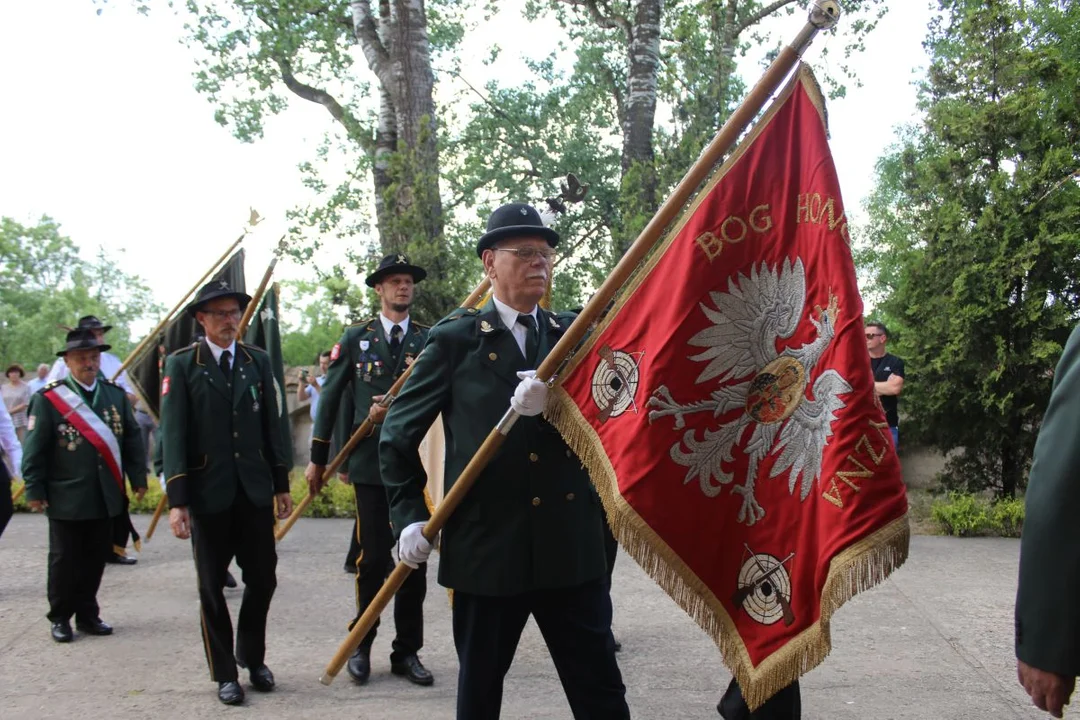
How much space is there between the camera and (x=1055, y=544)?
7.19 feet

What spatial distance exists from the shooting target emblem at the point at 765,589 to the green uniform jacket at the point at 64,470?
4927mm

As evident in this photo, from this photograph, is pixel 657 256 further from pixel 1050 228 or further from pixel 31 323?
pixel 31 323

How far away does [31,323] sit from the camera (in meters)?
52.9

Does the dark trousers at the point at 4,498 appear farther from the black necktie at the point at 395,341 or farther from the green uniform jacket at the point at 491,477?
the green uniform jacket at the point at 491,477

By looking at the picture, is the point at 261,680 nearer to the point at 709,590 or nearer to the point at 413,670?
the point at 413,670

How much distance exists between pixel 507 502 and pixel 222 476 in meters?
2.37

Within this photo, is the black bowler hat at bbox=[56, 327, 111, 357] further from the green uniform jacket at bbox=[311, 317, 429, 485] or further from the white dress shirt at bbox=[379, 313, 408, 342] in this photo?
the white dress shirt at bbox=[379, 313, 408, 342]

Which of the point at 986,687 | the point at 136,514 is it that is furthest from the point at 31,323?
the point at 986,687

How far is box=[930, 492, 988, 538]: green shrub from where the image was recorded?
945 centimetres

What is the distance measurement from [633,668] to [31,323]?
180ft

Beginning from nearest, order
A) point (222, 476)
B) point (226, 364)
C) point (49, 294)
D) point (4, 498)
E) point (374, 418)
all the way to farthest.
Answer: point (222, 476), point (226, 364), point (4, 498), point (374, 418), point (49, 294)

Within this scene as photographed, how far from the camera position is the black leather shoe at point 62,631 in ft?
20.7

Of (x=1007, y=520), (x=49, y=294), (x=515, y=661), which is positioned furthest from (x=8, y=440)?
(x=49, y=294)

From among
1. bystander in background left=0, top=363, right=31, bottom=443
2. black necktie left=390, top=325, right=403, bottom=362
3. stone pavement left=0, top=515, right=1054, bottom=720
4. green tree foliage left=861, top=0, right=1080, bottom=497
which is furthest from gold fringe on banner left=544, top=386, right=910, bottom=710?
bystander in background left=0, top=363, right=31, bottom=443
